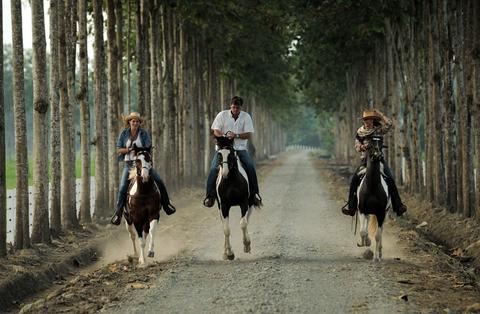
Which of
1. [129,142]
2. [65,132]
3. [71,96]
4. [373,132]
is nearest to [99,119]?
[71,96]

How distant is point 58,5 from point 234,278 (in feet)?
25.6

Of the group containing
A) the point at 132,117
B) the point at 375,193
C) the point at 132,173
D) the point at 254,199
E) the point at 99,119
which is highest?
the point at 99,119

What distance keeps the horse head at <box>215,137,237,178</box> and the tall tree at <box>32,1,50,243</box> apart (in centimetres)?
375

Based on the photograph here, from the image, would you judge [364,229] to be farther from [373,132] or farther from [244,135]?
[244,135]

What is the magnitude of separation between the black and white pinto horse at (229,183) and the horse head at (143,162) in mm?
1214

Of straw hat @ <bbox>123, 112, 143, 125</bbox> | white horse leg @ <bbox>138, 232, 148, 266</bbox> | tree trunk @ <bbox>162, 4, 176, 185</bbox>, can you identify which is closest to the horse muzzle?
straw hat @ <bbox>123, 112, 143, 125</bbox>

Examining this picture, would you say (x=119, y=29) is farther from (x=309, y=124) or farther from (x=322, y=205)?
(x=309, y=124)

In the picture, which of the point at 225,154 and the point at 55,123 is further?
the point at 55,123

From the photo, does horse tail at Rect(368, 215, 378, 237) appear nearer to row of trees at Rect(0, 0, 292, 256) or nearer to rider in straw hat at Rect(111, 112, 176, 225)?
rider in straw hat at Rect(111, 112, 176, 225)

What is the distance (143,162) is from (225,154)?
1.38 metres

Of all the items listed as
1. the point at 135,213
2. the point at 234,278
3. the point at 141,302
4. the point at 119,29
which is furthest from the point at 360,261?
the point at 119,29

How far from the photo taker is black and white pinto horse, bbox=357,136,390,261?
13.6 metres

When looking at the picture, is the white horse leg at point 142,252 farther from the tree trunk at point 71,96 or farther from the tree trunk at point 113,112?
the tree trunk at point 113,112

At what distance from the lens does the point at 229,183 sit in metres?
14.1
